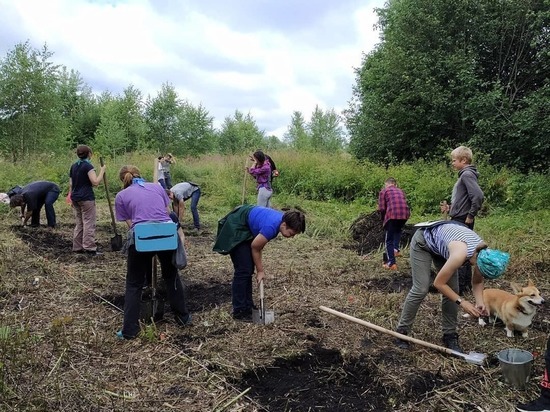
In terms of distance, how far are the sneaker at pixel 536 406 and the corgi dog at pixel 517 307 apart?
1.35 meters

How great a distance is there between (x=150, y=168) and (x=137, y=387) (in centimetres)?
1474

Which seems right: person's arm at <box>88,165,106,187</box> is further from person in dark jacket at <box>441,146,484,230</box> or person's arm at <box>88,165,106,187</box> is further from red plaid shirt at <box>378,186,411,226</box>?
person in dark jacket at <box>441,146,484,230</box>

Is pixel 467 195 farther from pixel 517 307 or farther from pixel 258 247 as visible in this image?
pixel 258 247

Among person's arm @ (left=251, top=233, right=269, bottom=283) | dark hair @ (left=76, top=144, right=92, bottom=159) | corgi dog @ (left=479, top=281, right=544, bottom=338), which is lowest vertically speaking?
corgi dog @ (left=479, top=281, right=544, bottom=338)

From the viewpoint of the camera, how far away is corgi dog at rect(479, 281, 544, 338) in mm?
4133

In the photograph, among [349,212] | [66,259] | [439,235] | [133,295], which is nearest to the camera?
[439,235]

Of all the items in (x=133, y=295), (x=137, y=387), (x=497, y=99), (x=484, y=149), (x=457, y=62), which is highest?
(x=457, y=62)

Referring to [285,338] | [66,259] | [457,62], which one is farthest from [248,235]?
[457,62]

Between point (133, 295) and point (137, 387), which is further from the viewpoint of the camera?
point (133, 295)

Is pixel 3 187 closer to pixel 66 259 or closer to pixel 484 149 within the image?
pixel 66 259

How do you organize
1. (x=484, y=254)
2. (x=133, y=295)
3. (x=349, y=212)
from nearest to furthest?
(x=484, y=254) < (x=133, y=295) < (x=349, y=212)

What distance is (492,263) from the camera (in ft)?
10.0

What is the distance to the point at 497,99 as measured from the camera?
1519 cm

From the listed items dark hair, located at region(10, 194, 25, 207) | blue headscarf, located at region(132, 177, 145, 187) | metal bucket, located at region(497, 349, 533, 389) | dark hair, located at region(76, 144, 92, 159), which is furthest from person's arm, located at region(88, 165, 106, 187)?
metal bucket, located at region(497, 349, 533, 389)
